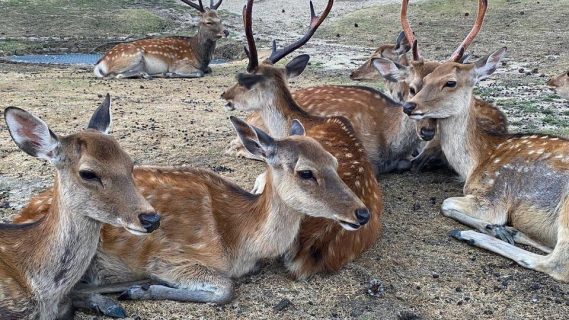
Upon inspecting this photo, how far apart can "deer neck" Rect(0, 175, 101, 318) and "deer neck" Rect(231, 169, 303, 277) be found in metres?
0.88

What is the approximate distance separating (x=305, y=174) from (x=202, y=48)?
9268mm

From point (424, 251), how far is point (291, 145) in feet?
4.23

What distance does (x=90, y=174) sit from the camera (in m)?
3.15

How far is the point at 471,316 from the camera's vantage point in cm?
365

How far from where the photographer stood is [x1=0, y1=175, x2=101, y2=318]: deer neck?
3178 millimetres

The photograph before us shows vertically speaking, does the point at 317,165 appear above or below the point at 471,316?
above

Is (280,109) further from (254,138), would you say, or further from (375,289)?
(375,289)

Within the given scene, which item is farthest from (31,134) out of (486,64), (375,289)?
(486,64)

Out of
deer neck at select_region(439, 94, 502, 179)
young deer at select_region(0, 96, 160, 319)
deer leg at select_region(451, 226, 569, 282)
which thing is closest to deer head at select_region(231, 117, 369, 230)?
young deer at select_region(0, 96, 160, 319)

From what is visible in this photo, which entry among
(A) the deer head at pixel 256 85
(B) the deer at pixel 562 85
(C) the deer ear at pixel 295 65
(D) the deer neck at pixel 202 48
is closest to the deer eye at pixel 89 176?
(A) the deer head at pixel 256 85

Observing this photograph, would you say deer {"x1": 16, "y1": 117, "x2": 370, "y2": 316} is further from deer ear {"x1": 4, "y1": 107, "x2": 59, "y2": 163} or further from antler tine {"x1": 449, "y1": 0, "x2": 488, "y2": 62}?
antler tine {"x1": 449, "y1": 0, "x2": 488, "y2": 62}

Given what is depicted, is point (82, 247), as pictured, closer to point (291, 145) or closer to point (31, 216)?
point (31, 216)

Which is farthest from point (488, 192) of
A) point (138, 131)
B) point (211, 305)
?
point (138, 131)

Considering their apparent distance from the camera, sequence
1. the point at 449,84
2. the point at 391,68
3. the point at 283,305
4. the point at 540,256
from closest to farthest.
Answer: the point at 283,305 < the point at 540,256 < the point at 449,84 < the point at 391,68
